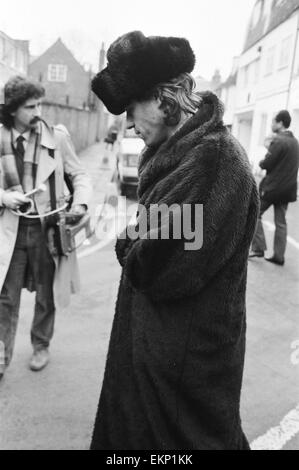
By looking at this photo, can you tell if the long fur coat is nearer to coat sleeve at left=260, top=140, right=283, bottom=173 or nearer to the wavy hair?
the wavy hair

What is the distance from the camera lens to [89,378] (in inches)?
123

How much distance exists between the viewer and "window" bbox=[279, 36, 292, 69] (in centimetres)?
1838

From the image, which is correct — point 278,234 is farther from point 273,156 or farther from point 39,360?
point 39,360

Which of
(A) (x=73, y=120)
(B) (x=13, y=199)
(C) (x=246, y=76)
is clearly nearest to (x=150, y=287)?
Result: (B) (x=13, y=199)

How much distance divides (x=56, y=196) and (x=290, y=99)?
56.0ft

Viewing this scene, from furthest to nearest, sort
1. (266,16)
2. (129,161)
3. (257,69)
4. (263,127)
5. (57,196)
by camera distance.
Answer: (257,69)
(263,127)
(266,16)
(129,161)
(57,196)

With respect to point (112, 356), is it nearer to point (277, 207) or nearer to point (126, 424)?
point (126, 424)

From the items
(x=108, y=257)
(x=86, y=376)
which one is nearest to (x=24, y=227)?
(x=86, y=376)

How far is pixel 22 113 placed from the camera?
2719 mm

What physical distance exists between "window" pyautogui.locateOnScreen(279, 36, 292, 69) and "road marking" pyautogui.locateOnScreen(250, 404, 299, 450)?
18.3 meters

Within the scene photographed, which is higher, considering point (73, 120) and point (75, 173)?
point (73, 120)

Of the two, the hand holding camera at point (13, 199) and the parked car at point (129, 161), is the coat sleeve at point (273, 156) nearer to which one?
the hand holding camera at point (13, 199)

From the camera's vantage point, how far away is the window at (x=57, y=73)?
46000 mm

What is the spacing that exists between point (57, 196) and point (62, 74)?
47.0 meters
